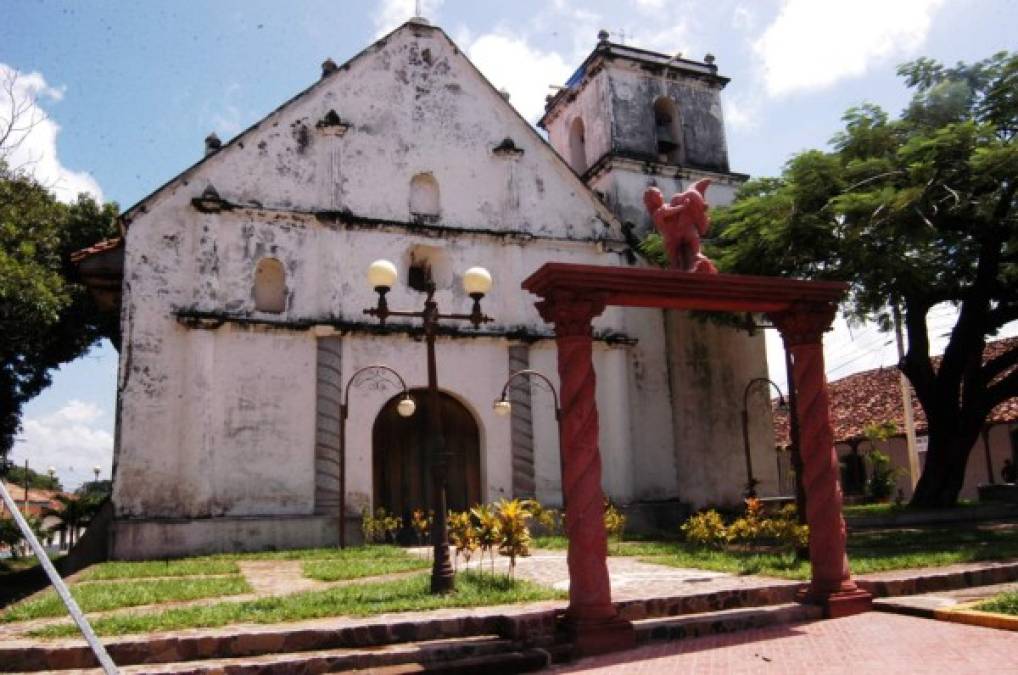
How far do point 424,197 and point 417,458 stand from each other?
5.65 meters

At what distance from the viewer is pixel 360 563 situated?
11.3 m

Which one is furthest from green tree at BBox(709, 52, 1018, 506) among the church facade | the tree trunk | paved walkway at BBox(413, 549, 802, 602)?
paved walkway at BBox(413, 549, 802, 602)

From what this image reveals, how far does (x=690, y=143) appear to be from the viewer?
2067 cm

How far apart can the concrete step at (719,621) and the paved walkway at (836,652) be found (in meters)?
0.11

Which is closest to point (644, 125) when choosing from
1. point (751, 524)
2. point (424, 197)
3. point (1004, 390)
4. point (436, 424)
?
point (424, 197)

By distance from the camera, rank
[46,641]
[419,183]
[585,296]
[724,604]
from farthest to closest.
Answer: [419,183] → [724,604] → [585,296] → [46,641]

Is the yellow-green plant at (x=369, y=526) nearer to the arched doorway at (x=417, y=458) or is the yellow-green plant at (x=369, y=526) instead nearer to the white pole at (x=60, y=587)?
the arched doorway at (x=417, y=458)

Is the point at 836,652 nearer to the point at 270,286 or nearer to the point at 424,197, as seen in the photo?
the point at 270,286

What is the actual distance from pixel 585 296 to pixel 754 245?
371 inches

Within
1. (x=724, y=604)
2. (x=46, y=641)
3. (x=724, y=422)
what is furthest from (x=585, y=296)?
(x=724, y=422)

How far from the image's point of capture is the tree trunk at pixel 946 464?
17.5 m

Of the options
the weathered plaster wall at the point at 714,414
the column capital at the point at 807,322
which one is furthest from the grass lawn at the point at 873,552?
the weathered plaster wall at the point at 714,414

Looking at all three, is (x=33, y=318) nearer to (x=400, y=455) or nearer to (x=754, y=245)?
(x=400, y=455)

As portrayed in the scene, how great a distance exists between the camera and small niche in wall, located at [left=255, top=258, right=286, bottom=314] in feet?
52.3
